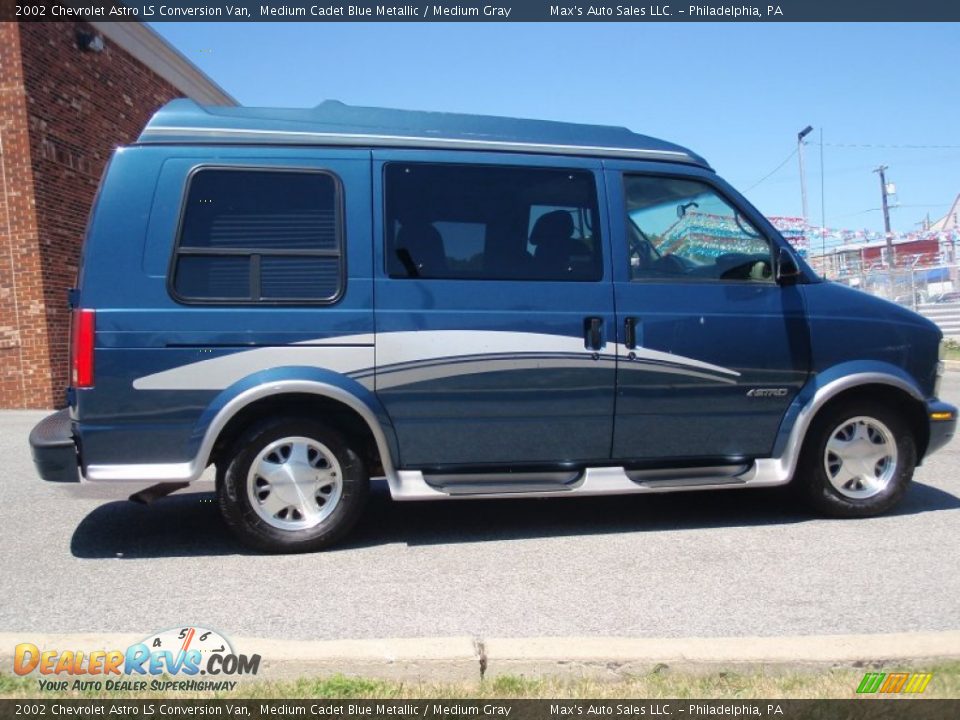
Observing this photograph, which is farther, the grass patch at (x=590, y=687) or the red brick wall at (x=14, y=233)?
the red brick wall at (x=14, y=233)

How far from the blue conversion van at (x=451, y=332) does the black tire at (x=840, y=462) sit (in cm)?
2

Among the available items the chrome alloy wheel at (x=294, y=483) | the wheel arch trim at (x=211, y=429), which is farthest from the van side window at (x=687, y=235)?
the chrome alloy wheel at (x=294, y=483)

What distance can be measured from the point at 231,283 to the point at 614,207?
2.22 meters

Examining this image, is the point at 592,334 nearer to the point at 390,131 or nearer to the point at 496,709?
the point at 390,131

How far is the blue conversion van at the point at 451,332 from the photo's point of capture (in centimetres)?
454

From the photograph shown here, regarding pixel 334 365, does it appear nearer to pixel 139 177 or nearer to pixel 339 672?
pixel 139 177

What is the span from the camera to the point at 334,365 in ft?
15.2

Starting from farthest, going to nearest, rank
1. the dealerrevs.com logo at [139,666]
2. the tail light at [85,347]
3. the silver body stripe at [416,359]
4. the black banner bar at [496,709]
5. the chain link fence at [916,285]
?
the chain link fence at [916,285]
the silver body stripe at [416,359]
the tail light at [85,347]
the dealerrevs.com logo at [139,666]
the black banner bar at [496,709]

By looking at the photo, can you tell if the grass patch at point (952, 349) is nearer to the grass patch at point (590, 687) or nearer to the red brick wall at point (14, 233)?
the red brick wall at point (14, 233)

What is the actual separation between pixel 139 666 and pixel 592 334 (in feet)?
9.46

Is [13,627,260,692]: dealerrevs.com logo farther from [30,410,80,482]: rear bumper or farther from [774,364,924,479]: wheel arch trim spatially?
[774,364,924,479]: wheel arch trim

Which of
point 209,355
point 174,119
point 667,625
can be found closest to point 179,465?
point 209,355

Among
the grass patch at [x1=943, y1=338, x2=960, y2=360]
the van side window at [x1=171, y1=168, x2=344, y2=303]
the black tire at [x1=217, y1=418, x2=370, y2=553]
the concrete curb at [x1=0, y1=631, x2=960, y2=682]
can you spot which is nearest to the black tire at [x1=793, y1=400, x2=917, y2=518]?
the concrete curb at [x1=0, y1=631, x2=960, y2=682]

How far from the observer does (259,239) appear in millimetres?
4684
